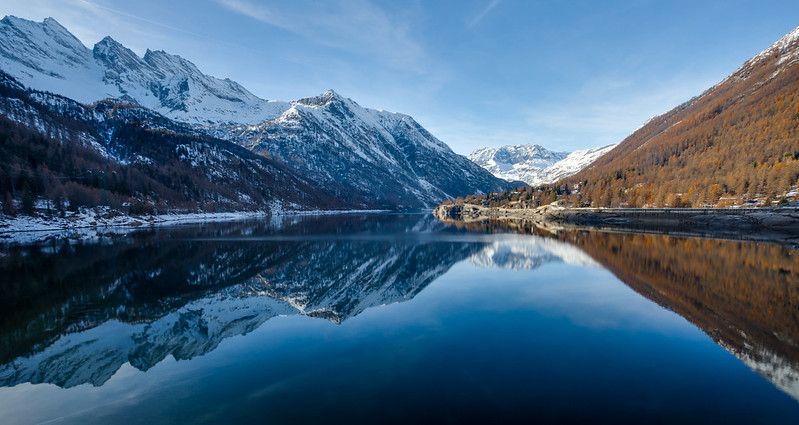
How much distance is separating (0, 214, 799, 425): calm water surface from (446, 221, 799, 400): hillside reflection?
13 centimetres

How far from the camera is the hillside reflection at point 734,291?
41.1 feet

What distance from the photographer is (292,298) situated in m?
22.5

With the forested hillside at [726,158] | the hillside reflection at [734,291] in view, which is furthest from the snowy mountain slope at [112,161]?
the forested hillside at [726,158]

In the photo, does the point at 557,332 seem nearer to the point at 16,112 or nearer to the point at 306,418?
the point at 306,418

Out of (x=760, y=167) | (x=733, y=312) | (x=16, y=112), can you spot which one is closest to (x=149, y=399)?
(x=733, y=312)

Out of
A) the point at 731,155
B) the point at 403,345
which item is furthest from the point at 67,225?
the point at 731,155

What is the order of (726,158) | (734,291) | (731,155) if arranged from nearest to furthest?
(734,291)
(731,155)
(726,158)

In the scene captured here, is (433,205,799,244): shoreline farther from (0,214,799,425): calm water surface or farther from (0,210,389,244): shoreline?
(0,210,389,244): shoreline

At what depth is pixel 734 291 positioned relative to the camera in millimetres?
20672

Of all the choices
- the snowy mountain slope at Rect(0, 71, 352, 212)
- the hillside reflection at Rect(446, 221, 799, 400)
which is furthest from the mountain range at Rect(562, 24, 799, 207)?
the snowy mountain slope at Rect(0, 71, 352, 212)

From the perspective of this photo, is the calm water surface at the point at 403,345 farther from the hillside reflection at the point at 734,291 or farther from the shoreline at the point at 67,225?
the shoreline at the point at 67,225

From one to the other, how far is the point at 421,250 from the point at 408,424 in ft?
125

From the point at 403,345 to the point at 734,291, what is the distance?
68.8 feet

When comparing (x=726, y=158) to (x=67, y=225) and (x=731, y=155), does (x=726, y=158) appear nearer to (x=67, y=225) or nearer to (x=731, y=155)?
(x=731, y=155)
